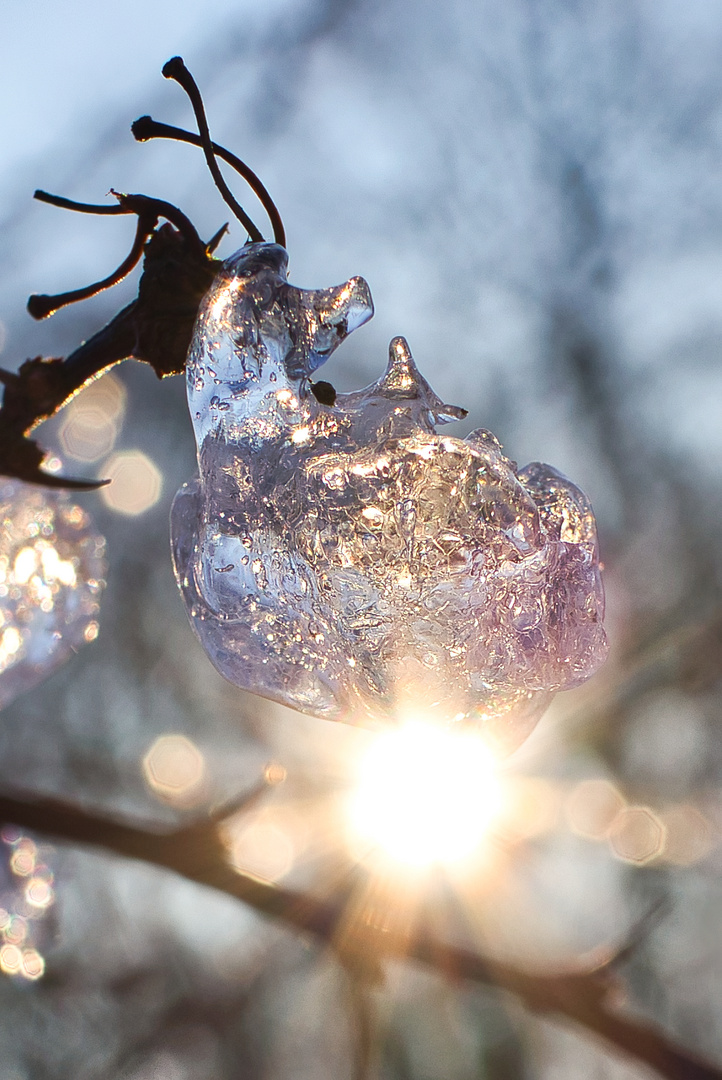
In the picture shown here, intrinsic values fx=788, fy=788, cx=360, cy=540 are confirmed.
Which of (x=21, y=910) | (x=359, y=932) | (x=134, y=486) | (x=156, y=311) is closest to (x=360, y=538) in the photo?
(x=156, y=311)

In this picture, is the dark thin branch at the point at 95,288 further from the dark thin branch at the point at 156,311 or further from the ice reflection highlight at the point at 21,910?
the ice reflection highlight at the point at 21,910

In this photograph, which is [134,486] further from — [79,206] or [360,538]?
[360,538]

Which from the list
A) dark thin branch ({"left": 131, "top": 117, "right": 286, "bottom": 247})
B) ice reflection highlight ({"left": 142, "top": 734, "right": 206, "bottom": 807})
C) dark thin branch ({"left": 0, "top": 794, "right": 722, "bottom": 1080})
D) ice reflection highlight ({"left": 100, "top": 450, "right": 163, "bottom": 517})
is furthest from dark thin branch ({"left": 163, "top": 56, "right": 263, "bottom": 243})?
ice reflection highlight ({"left": 142, "top": 734, "right": 206, "bottom": 807})

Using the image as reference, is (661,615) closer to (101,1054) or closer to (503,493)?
(101,1054)

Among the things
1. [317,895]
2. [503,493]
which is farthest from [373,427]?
[317,895]

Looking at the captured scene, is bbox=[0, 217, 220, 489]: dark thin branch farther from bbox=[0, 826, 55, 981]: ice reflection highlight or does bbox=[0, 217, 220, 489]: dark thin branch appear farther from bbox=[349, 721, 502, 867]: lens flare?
bbox=[0, 826, 55, 981]: ice reflection highlight
